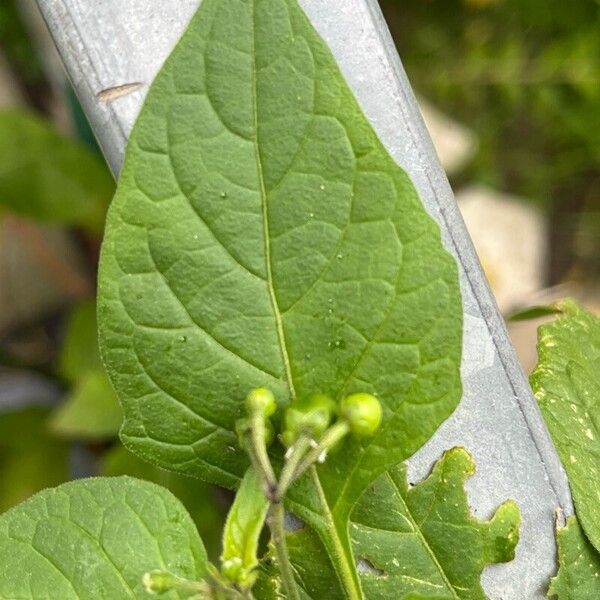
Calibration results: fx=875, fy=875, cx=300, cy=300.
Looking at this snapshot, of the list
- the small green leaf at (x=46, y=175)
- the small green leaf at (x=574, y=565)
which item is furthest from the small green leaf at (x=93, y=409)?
the small green leaf at (x=574, y=565)

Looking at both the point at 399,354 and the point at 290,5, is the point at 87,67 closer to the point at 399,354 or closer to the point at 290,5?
the point at 290,5

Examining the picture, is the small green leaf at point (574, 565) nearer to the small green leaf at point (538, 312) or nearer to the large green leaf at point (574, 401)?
the large green leaf at point (574, 401)

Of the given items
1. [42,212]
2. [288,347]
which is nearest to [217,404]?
[288,347]

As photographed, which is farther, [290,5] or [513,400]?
[513,400]

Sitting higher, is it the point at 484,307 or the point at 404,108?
the point at 404,108

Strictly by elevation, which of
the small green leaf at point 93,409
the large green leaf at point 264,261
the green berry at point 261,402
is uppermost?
the large green leaf at point 264,261

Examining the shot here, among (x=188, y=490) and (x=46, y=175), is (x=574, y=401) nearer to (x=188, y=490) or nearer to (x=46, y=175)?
(x=188, y=490)

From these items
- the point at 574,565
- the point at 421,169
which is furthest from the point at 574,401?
the point at 421,169
